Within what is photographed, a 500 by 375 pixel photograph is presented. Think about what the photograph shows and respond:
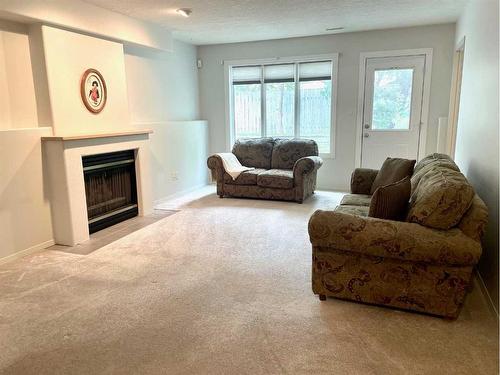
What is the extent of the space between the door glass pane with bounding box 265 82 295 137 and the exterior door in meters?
1.23

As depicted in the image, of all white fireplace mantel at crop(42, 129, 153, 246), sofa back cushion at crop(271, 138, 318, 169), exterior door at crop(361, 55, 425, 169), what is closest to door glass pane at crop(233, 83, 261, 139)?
sofa back cushion at crop(271, 138, 318, 169)

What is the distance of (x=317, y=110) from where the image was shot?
Result: 6109mm

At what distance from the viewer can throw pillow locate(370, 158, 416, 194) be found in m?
3.39

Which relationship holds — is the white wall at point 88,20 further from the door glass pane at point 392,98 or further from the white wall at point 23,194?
the door glass pane at point 392,98

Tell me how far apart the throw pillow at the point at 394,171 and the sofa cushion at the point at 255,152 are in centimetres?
246

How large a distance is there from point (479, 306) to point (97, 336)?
8.02 feet

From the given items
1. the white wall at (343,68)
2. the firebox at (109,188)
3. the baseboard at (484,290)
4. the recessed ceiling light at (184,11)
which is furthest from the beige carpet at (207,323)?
the white wall at (343,68)

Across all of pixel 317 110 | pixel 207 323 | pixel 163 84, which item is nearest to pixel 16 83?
pixel 163 84

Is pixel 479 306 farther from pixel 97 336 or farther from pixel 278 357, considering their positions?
pixel 97 336

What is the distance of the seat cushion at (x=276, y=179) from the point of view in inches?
205

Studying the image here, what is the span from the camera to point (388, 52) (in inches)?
216

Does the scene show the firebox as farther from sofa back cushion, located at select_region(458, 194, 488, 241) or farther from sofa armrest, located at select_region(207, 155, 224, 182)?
sofa back cushion, located at select_region(458, 194, 488, 241)

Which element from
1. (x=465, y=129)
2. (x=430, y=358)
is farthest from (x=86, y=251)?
(x=465, y=129)

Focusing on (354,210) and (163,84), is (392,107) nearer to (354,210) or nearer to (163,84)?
(354,210)
